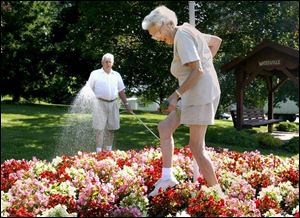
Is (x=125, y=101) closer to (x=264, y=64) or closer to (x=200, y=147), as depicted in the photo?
(x=200, y=147)

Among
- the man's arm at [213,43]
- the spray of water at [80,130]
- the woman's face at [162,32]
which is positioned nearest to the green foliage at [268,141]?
the spray of water at [80,130]

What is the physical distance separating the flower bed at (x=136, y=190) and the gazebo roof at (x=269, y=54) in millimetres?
6403

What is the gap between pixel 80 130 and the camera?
12219 mm

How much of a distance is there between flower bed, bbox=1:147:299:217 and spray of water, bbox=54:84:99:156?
183 centimetres

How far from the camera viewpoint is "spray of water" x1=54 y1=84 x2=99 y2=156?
8102mm

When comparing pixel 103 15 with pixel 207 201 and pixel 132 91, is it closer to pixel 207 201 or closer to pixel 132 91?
pixel 132 91

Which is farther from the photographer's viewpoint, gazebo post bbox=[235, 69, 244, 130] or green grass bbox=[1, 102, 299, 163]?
gazebo post bbox=[235, 69, 244, 130]

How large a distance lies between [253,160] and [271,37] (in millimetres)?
9821

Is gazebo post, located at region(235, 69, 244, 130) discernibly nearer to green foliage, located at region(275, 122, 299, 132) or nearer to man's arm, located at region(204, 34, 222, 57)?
green foliage, located at region(275, 122, 299, 132)

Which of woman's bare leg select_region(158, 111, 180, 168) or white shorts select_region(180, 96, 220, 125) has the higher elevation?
white shorts select_region(180, 96, 220, 125)

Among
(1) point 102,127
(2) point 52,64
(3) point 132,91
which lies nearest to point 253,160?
(1) point 102,127

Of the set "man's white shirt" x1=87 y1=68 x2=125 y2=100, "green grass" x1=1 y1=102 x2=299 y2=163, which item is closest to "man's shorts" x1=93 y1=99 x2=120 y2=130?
"man's white shirt" x1=87 y1=68 x2=125 y2=100

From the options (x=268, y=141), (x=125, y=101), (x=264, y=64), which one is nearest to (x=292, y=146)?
(x=268, y=141)

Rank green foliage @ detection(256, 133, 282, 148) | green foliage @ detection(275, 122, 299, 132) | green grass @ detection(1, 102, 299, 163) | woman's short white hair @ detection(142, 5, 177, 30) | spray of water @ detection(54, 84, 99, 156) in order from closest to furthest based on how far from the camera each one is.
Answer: woman's short white hair @ detection(142, 5, 177, 30)
spray of water @ detection(54, 84, 99, 156)
green grass @ detection(1, 102, 299, 163)
green foliage @ detection(256, 133, 282, 148)
green foliage @ detection(275, 122, 299, 132)
